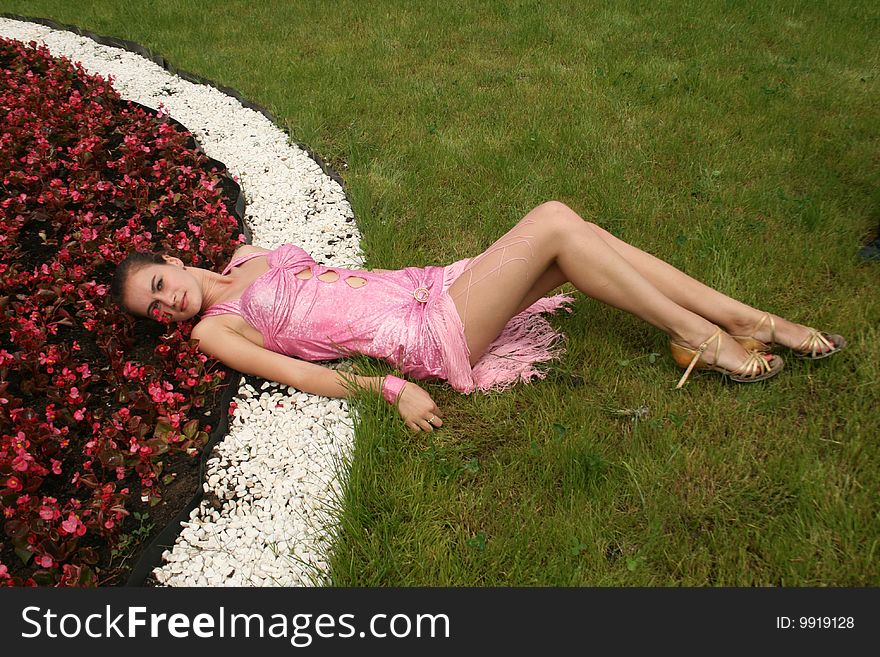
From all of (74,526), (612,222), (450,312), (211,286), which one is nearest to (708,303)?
(450,312)

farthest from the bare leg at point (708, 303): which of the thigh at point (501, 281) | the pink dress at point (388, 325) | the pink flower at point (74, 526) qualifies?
the pink flower at point (74, 526)

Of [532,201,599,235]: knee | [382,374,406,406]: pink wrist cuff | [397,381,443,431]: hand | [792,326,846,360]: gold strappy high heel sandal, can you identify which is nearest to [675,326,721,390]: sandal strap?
A: [792,326,846,360]: gold strappy high heel sandal

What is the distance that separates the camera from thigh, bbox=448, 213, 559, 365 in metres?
2.75

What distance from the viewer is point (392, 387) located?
2807mm

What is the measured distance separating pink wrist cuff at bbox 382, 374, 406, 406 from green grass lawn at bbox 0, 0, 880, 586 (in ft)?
0.33

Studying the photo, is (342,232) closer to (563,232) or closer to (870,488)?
(563,232)

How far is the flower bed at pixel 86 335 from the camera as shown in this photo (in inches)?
97.7

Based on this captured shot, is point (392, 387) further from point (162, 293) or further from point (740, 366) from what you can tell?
point (740, 366)

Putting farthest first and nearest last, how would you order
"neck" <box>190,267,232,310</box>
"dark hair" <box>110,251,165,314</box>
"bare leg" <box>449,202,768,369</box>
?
"neck" <box>190,267,232,310</box> < "dark hair" <box>110,251,165,314</box> < "bare leg" <box>449,202,768,369</box>

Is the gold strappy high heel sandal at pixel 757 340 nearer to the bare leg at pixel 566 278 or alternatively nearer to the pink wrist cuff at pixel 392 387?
the bare leg at pixel 566 278

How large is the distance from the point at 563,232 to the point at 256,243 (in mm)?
2400

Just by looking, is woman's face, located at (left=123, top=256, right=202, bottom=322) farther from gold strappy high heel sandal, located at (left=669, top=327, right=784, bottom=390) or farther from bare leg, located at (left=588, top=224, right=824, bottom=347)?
gold strappy high heel sandal, located at (left=669, top=327, right=784, bottom=390)

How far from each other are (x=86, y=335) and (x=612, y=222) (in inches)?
127

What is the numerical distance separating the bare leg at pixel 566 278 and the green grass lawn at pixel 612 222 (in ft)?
0.99
